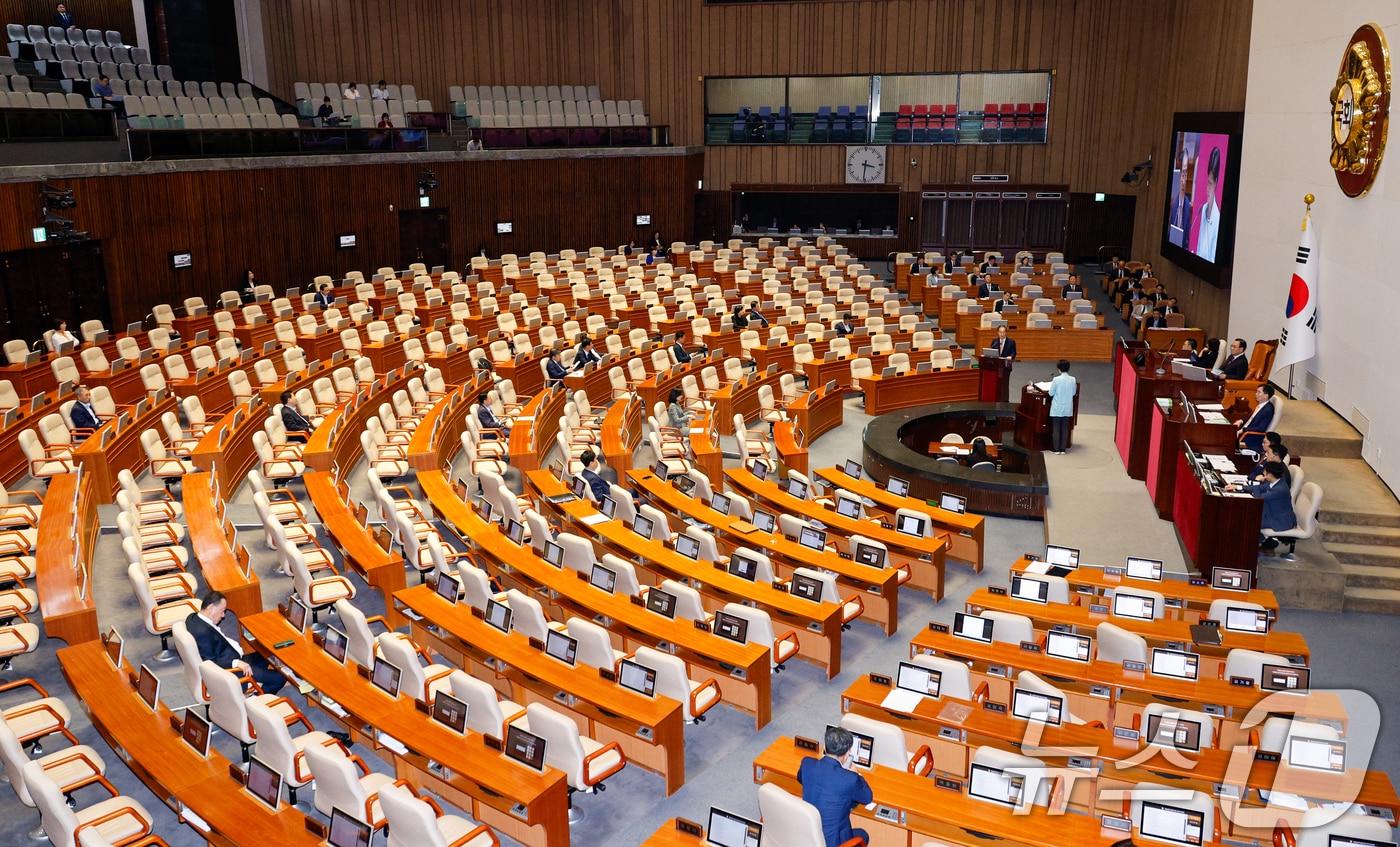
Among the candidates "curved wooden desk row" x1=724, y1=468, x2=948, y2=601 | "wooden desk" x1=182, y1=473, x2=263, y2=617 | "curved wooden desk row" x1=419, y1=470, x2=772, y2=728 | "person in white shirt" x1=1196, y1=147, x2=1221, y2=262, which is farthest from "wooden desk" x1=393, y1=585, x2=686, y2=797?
"person in white shirt" x1=1196, y1=147, x2=1221, y2=262

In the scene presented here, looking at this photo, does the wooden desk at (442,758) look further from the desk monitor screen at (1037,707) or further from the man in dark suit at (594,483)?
the man in dark suit at (594,483)

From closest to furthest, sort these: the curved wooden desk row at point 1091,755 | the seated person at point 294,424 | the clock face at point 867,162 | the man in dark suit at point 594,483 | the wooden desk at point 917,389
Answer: the curved wooden desk row at point 1091,755, the man in dark suit at point 594,483, the seated person at point 294,424, the wooden desk at point 917,389, the clock face at point 867,162

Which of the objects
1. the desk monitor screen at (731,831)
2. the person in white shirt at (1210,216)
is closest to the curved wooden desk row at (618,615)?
the desk monitor screen at (731,831)

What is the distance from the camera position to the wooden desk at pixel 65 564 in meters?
8.24

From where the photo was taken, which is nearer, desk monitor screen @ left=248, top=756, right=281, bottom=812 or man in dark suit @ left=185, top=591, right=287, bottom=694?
desk monitor screen @ left=248, top=756, right=281, bottom=812

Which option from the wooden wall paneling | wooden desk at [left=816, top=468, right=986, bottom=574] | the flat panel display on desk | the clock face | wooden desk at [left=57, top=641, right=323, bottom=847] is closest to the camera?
wooden desk at [left=57, top=641, right=323, bottom=847]

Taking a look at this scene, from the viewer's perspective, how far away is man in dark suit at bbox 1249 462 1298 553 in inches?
384

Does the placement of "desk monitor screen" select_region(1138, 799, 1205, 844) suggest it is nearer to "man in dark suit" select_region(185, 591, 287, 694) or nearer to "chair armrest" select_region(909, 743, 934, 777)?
"chair armrest" select_region(909, 743, 934, 777)

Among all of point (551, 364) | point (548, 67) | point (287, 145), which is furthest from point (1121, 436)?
point (548, 67)

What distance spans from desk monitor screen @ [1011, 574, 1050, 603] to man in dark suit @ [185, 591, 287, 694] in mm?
5703

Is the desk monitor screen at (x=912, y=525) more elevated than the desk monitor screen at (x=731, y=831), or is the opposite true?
the desk monitor screen at (x=731, y=831)

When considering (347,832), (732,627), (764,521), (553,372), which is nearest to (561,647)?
(732,627)

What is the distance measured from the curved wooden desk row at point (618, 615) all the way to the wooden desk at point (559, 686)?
2.03ft

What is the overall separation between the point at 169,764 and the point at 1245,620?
7.47m
